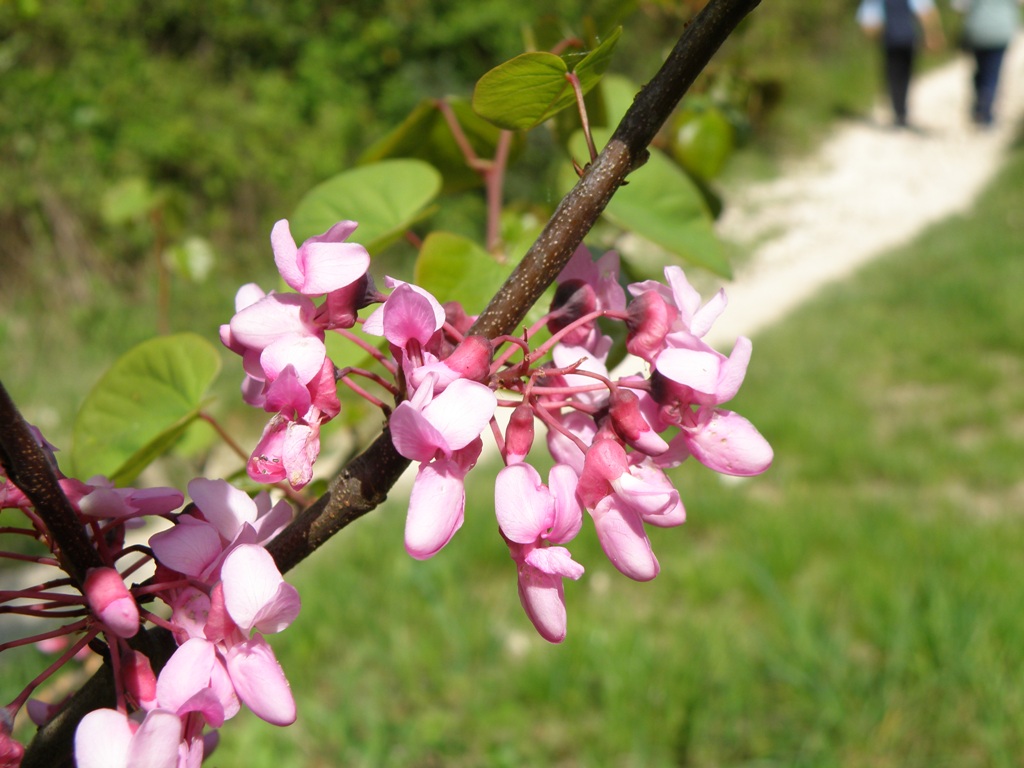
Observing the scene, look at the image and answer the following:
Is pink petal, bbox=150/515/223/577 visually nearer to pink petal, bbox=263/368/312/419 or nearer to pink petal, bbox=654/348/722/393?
pink petal, bbox=263/368/312/419

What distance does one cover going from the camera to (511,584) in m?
2.66

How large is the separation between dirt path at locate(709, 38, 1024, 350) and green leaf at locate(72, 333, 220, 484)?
4.28 meters

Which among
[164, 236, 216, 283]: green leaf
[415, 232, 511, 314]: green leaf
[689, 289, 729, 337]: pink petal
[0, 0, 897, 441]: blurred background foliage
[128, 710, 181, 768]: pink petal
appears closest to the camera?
[128, 710, 181, 768]: pink petal

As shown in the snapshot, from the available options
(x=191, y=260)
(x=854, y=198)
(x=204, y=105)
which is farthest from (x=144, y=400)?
(x=854, y=198)

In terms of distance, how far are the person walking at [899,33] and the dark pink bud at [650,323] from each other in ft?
30.7

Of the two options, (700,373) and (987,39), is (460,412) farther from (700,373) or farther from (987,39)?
(987,39)

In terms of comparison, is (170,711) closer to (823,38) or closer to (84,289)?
(84,289)

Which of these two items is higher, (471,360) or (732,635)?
(471,360)

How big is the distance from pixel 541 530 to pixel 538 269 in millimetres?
133

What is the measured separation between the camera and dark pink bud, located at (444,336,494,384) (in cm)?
46

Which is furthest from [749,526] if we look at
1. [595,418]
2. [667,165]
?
[595,418]

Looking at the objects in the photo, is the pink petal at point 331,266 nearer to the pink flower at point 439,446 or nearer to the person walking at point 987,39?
the pink flower at point 439,446

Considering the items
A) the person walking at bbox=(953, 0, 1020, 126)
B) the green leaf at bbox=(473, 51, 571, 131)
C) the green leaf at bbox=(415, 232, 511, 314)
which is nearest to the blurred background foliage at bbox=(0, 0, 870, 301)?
the person walking at bbox=(953, 0, 1020, 126)

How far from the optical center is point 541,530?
1.55 feet
